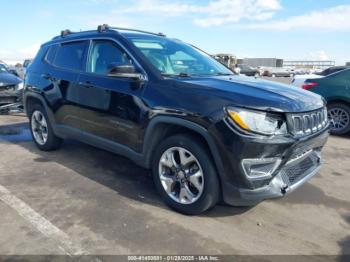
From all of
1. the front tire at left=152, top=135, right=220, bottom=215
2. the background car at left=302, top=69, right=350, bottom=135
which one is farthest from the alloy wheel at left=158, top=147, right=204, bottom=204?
the background car at left=302, top=69, right=350, bottom=135

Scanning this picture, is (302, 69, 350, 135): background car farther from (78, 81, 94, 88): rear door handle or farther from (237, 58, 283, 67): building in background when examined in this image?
(237, 58, 283, 67): building in background

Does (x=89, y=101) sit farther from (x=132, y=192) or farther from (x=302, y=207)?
(x=302, y=207)

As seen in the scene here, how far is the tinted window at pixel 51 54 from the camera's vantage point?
5.67m

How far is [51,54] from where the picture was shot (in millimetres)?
5734

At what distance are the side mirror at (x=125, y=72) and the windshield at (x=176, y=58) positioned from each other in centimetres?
24

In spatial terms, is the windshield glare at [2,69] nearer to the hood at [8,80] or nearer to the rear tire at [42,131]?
the hood at [8,80]

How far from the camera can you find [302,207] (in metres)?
4.11

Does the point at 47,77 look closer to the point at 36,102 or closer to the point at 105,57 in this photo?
the point at 36,102

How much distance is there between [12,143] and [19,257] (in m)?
4.16

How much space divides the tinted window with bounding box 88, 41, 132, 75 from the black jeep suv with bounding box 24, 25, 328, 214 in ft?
0.04

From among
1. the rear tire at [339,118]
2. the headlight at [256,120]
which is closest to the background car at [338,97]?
the rear tire at [339,118]

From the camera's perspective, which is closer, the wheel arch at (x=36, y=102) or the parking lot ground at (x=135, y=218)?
the parking lot ground at (x=135, y=218)

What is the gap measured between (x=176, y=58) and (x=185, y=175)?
64.0 inches

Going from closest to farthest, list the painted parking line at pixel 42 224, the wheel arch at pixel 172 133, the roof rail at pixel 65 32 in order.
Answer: the painted parking line at pixel 42 224 → the wheel arch at pixel 172 133 → the roof rail at pixel 65 32
